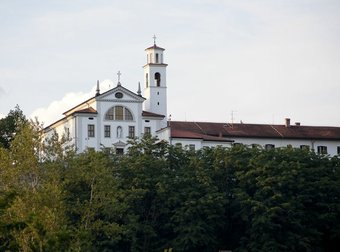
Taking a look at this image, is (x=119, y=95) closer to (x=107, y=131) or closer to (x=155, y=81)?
(x=107, y=131)

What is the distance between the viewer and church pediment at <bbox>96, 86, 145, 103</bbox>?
363 ft

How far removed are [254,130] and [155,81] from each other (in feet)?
38.3

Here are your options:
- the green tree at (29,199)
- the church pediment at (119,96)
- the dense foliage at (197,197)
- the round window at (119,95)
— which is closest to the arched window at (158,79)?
the church pediment at (119,96)

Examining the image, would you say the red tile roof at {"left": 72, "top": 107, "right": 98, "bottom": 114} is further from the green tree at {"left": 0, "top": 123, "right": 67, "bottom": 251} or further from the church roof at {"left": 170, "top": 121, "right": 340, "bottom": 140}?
the green tree at {"left": 0, "top": 123, "right": 67, "bottom": 251}

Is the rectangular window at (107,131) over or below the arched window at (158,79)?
below

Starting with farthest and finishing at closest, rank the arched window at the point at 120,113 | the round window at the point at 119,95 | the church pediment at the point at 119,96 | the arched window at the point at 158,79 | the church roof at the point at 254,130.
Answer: the arched window at the point at 158,79
the church roof at the point at 254,130
the arched window at the point at 120,113
the round window at the point at 119,95
the church pediment at the point at 119,96

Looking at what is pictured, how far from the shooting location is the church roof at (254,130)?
117 meters

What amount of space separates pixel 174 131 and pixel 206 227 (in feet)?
93.9

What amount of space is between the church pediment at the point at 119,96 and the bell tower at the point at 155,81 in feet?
19.6

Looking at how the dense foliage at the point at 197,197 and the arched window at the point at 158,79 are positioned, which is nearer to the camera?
the dense foliage at the point at 197,197

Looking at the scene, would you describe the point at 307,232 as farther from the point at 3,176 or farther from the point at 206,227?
the point at 3,176

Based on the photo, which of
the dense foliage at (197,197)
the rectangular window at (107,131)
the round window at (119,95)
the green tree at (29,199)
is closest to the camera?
the green tree at (29,199)

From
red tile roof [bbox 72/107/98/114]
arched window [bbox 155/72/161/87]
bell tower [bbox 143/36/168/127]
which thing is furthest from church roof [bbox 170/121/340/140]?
red tile roof [bbox 72/107/98/114]

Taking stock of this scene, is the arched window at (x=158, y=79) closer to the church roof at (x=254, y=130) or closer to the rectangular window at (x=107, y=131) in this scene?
the church roof at (x=254, y=130)
